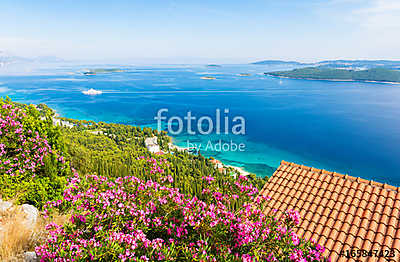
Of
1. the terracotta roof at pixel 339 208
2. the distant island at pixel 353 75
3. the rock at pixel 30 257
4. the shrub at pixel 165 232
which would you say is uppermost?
the distant island at pixel 353 75

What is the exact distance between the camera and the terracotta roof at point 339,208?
413 centimetres

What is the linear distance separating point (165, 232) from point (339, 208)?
3.90 m

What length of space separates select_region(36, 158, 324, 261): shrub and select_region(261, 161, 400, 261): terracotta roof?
1909 mm

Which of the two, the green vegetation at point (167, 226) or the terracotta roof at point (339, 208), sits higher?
the green vegetation at point (167, 226)

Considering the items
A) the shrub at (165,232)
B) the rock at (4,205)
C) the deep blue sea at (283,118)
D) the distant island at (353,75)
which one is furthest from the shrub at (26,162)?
the distant island at (353,75)

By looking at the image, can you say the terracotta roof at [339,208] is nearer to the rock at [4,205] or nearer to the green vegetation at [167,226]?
the green vegetation at [167,226]

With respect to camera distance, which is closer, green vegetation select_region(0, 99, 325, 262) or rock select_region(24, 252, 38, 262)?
green vegetation select_region(0, 99, 325, 262)

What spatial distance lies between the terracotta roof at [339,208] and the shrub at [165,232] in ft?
6.26

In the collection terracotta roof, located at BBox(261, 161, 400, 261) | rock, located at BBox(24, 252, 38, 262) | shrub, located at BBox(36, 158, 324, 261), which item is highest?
shrub, located at BBox(36, 158, 324, 261)

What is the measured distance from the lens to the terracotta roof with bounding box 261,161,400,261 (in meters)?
4.13

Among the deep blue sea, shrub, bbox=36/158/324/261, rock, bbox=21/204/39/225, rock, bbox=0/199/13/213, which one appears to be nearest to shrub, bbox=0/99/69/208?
rock, bbox=0/199/13/213

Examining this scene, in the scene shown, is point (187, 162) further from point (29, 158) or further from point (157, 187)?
point (157, 187)

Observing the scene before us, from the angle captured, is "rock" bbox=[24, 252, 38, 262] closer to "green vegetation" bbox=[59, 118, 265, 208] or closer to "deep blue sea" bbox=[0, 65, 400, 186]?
"green vegetation" bbox=[59, 118, 265, 208]

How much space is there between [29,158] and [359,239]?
780cm
